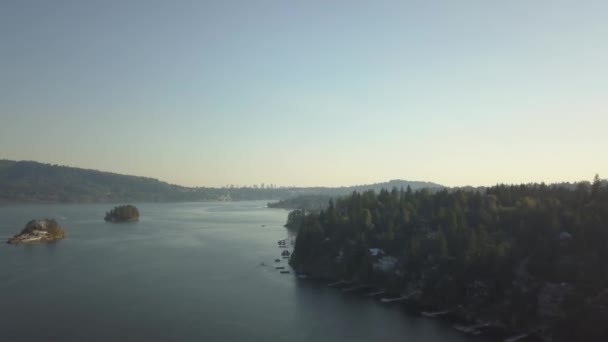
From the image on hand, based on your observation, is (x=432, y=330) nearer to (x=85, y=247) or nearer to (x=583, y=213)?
(x=583, y=213)

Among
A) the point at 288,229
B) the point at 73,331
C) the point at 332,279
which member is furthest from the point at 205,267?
the point at 288,229

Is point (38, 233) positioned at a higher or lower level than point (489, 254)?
lower

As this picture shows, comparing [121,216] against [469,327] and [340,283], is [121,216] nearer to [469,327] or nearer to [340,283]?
[340,283]

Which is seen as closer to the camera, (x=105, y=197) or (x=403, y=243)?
(x=403, y=243)

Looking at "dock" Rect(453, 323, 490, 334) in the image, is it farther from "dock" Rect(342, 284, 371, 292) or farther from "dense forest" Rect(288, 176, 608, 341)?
"dock" Rect(342, 284, 371, 292)

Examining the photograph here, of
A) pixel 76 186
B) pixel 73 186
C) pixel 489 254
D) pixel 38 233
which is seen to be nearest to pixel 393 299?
pixel 489 254

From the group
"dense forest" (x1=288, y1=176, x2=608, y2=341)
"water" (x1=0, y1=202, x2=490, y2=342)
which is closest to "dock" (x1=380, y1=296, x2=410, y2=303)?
"dense forest" (x1=288, y1=176, x2=608, y2=341)

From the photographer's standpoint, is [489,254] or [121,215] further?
[121,215]
